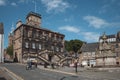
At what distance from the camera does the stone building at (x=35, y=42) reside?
6011 centimetres

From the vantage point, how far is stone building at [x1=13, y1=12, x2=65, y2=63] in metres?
60.1

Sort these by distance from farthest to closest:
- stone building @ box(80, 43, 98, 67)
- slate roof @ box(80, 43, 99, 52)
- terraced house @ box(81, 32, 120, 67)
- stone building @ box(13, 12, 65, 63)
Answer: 1. slate roof @ box(80, 43, 99, 52)
2. stone building @ box(80, 43, 98, 67)
3. stone building @ box(13, 12, 65, 63)
4. terraced house @ box(81, 32, 120, 67)

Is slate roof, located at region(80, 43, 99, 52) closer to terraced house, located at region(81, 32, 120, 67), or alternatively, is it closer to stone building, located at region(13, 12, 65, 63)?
terraced house, located at region(81, 32, 120, 67)

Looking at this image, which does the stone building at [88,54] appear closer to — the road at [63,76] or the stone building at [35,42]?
the stone building at [35,42]

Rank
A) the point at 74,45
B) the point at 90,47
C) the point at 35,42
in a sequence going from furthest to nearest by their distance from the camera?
1. the point at 74,45
2. the point at 90,47
3. the point at 35,42

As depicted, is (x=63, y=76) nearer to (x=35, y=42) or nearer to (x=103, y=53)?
(x=103, y=53)

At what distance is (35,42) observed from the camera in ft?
211

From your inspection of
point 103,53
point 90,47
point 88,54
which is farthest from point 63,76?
point 90,47

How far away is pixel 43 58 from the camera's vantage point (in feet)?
198

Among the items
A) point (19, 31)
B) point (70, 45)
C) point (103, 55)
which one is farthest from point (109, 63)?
point (70, 45)

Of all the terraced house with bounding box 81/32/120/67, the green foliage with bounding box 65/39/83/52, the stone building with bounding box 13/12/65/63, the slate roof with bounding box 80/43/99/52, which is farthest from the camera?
the green foliage with bounding box 65/39/83/52

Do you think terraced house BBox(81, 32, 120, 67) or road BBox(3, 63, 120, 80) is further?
terraced house BBox(81, 32, 120, 67)

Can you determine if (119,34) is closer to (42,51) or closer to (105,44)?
(42,51)

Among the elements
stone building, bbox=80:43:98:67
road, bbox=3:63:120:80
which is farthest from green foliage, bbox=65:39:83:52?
road, bbox=3:63:120:80
